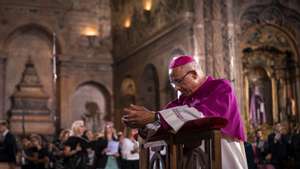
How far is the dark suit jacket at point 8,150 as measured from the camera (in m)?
12.0

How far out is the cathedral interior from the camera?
18.0 m

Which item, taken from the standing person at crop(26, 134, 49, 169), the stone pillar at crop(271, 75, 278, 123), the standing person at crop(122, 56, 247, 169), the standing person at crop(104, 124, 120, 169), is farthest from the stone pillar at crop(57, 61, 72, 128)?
the standing person at crop(122, 56, 247, 169)

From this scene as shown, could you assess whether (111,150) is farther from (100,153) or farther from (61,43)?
(61,43)

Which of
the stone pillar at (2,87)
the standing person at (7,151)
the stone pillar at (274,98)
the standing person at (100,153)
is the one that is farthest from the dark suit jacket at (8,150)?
the stone pillar at (2,87)

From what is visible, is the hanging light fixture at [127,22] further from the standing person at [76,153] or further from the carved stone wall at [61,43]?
the standing person at [76,153]

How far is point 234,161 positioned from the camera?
3279mm

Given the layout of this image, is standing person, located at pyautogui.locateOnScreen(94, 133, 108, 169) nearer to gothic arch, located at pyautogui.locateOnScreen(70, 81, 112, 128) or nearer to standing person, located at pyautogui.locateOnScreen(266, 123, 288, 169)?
standing person, located at pyautogui.locateOnScreen(266, 123, 288, 169)

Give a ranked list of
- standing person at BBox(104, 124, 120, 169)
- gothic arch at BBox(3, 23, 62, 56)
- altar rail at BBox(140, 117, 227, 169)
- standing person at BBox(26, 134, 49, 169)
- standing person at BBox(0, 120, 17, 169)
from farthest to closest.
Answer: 1. gothic arch at BBox(3, 23, 62, 56)
2. standing person at BBox(26, 134, 49, 169)
3. standing person at BBox(104, 124, 120, 169)
4. standing person at BBox(0, 120, 17, 169)
5. altar rail at BBox(140, 117, 227, 169)

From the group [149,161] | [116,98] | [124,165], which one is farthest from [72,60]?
[149,161]

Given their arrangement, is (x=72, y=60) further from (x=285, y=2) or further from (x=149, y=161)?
(x=149, y=161)

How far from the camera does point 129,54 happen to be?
23.9 m

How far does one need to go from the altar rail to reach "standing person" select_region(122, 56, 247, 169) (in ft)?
0.20

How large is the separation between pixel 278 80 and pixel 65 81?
9916 millimetres

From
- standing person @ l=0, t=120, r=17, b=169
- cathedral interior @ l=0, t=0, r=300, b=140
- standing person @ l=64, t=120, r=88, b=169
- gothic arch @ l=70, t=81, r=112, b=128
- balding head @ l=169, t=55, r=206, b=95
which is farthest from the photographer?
gothic arch @ l=70, t=81, r=112, b=128
